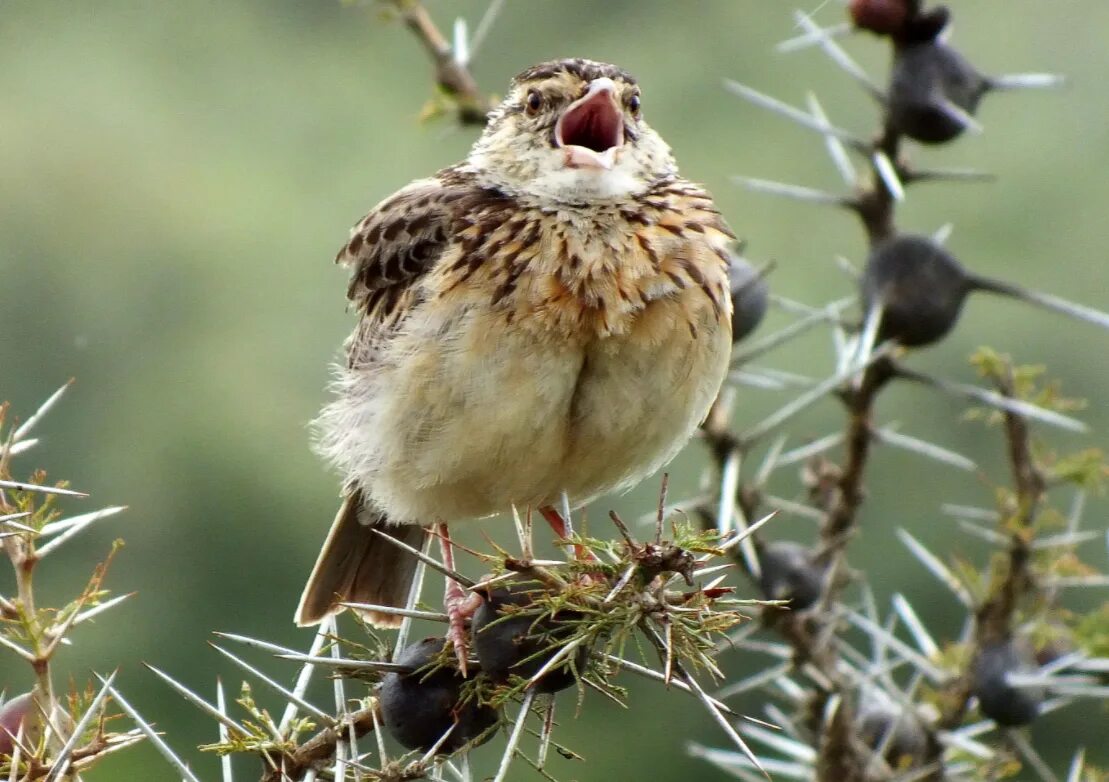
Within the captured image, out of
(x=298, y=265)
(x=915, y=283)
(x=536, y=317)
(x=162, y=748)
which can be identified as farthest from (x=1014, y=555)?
(x=298, y=265)

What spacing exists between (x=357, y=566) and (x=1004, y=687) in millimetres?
1547

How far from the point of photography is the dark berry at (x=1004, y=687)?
2.82m

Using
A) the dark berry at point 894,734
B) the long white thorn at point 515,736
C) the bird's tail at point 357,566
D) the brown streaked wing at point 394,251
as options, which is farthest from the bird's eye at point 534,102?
the long white thorn at point 515,736

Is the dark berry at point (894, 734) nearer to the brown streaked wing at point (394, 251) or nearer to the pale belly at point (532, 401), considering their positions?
the pale belly at point (532, 401)

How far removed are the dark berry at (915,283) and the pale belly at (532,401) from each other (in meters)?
0.33

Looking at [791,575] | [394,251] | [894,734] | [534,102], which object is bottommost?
[894,734]

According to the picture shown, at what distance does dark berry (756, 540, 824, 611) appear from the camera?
117 inches

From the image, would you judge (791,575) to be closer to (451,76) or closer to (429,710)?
(429,710)

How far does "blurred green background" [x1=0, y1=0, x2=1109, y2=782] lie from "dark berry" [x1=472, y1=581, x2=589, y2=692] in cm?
597

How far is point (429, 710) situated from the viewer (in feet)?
6.75

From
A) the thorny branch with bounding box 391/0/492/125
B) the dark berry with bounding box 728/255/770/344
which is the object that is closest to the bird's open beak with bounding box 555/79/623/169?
the thorny branch with bounding box 391/0/492/125

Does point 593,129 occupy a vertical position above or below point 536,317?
above

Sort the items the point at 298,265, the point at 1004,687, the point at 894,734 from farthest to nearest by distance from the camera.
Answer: the point at 298,265 < the point at 894,734 < the point at 1004,687

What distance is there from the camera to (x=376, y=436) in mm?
3420
